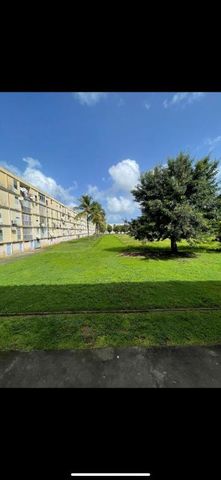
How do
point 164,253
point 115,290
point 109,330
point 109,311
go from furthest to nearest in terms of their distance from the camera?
point 164,253, point 115,290, point 109,311, point 109,330

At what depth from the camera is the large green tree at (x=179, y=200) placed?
1355cm

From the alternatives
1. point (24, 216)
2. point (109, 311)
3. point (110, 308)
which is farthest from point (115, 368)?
point (24, 216)

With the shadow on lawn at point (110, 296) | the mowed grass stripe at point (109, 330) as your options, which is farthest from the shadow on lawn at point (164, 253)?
the mowed grass stripe at point (109, 330)

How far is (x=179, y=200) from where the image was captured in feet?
46.6

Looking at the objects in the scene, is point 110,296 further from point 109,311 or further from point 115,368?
point 115,368

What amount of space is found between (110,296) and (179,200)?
394 inches

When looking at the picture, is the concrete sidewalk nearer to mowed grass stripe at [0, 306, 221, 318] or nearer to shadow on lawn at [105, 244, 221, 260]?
mowed grass stripe at [0, 306, 221, 318]

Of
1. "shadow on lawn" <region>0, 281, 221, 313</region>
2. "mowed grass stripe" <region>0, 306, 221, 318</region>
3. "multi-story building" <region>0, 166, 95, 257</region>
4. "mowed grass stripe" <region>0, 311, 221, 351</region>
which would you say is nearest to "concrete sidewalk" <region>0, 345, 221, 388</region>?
"mowed grass stripe" <region>0, 311, 221, 351</region>

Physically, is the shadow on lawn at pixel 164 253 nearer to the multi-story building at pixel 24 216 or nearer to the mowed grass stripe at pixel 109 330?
the mowed grass stripe at pixel 109 330

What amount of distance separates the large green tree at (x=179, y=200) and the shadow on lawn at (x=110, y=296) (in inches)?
241

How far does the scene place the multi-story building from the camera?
75.9 ft

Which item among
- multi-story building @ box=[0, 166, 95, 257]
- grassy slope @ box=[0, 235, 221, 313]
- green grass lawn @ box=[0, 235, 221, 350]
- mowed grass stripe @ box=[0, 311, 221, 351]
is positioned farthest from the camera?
multi-story building @ box=[0, 166, 95, 257]

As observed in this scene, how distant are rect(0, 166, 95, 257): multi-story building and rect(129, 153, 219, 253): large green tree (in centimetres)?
1608
